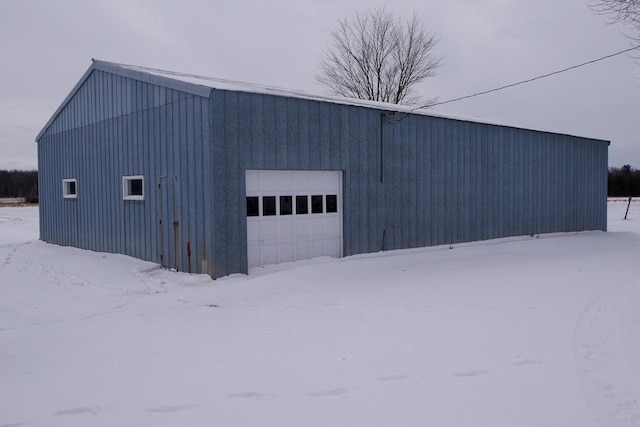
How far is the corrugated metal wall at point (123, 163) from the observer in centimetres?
1020

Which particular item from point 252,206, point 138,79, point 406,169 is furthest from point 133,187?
point 406,169

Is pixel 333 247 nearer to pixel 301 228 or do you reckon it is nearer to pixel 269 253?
pixel 301 228

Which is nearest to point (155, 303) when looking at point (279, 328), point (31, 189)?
point (279, 328)

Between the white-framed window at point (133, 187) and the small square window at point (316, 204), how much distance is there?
12.4 ft

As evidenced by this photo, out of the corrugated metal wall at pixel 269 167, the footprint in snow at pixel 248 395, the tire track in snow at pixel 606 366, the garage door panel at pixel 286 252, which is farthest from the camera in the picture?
the garage door panel at pixel 286 252

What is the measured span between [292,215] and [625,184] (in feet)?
189

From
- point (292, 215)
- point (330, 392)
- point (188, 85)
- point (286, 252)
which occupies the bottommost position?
point (330, 392)

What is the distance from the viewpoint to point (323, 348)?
5.68 m

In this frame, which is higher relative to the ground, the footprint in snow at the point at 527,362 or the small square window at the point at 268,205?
the small square window at the point at 268,205

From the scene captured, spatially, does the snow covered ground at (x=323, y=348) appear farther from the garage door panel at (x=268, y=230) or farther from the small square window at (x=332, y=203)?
the small square window at (x=332, y=203)

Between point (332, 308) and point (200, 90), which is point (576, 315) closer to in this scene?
point (332, 308)

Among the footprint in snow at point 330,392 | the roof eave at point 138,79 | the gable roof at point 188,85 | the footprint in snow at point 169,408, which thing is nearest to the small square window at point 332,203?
the gable roof at point 188,85

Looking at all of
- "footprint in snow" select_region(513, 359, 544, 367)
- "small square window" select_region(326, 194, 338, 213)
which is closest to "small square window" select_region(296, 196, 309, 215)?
"small square window" select_region(326, 194, 338, 213)

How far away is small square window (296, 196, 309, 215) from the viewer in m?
11.3
